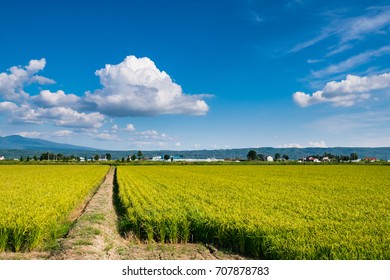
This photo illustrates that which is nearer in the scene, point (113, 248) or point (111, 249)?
point (111, 249)

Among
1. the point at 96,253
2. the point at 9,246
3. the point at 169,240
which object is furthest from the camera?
the point at 169,240

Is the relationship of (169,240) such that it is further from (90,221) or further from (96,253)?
(90,221)

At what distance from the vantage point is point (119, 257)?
1072cm

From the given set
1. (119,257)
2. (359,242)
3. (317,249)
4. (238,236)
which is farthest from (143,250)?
(359,242)

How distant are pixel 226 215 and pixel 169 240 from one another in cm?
227

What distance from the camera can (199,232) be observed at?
42.2 feet

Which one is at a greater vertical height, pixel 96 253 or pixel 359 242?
pixel 359 242

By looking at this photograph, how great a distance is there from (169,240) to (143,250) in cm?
143

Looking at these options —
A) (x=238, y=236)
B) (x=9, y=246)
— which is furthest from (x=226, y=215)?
(x=9, y=246)

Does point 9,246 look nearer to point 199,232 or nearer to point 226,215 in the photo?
point 199,232

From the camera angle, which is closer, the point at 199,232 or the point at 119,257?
the point at 119,257
